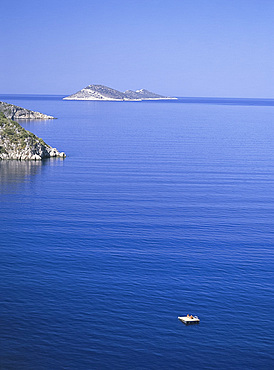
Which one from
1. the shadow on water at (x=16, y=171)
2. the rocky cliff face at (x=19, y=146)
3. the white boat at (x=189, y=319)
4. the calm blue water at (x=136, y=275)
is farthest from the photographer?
the rocky cliff face at (x=19, y=146)

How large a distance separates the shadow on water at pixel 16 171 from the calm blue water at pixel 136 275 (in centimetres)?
154

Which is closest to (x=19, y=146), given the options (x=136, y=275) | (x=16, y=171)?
(x=16, y=171)

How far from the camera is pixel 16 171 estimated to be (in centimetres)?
16812

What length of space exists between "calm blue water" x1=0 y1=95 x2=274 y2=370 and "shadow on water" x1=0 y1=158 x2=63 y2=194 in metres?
1.54

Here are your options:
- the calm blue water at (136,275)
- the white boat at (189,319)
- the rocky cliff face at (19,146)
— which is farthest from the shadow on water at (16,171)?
the white boat at (189,319)

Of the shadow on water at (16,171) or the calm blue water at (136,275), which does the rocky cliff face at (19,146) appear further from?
the calm blue water at (136,275)

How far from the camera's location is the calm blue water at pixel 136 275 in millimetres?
58938

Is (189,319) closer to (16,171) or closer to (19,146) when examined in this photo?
(16,171)

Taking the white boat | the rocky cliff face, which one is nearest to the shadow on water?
the rocky cliff face

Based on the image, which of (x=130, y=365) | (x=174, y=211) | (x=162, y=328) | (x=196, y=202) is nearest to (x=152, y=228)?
(x=174, y=211)

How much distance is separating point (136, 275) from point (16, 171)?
3892 inches

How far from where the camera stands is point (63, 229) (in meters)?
101

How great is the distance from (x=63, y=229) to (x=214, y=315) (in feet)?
139

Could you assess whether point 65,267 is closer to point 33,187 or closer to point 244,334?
point 244,334
